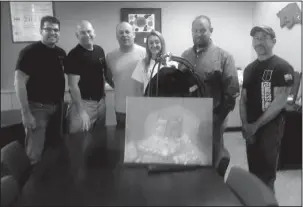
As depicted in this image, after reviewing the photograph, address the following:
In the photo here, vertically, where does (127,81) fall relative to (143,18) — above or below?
below

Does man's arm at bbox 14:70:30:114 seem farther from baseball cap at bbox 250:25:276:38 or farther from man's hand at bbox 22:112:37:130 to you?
baseball cap at bbox 250:25:276:38

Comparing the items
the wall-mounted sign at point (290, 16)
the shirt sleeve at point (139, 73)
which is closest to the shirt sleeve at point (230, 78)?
the wall-mounted sign at point (290, 16)

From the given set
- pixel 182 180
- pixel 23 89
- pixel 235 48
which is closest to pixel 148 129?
pixel 182 180

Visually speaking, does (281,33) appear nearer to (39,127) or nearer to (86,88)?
(86,88)

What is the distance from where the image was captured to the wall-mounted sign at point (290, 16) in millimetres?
1134

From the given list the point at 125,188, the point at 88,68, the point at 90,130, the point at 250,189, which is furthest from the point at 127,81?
the point at 250,189

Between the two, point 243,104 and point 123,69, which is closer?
point 243,104

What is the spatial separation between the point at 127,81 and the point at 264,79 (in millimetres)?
576

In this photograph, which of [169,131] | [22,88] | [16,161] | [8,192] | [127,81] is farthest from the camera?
[127,81]

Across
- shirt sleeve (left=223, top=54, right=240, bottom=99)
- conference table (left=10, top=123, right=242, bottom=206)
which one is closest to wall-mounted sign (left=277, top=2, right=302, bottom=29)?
shirt sleeve (left=223, top=54, right=240, bottom=99)

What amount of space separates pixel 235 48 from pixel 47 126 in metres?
0.86

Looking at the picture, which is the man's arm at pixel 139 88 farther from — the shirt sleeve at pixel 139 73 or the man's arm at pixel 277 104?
the man's arm at pixel 277 104

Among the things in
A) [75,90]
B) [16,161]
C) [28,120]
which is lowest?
[16,161]

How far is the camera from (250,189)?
0.80 m
